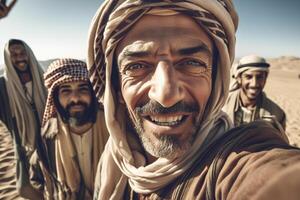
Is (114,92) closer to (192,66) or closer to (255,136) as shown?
(192,66)

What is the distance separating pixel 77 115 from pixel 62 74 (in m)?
0.41

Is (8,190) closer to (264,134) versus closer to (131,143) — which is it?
(131,143)

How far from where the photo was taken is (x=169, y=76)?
3.66 feet

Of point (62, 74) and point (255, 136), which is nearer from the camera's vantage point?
point (255, 136)

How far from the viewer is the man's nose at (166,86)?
3.59 ft

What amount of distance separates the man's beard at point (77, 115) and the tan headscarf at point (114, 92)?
1.10 meters

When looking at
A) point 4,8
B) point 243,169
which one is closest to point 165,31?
point 243,169

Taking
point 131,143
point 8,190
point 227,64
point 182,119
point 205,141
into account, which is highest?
point 227,64

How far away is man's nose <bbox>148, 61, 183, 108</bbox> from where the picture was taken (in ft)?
3.59

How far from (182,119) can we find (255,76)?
3.19 metres

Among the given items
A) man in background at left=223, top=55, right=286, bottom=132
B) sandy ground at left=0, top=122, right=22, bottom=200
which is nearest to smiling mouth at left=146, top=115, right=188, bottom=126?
man in background at left=223, top=55, right=286, bottom=132

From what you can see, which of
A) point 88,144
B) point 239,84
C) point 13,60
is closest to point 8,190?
point 13,60

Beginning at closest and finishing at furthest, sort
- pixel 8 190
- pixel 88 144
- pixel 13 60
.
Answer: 1. pixel 88 144
2. pixel 13 60
3. pixel 8 190

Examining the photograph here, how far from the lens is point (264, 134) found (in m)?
0.99
